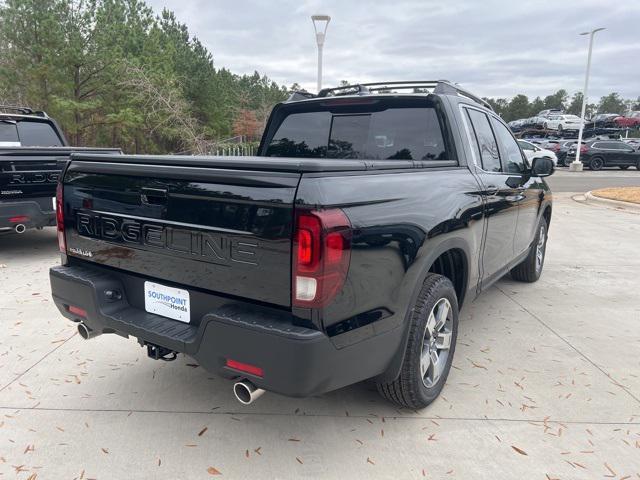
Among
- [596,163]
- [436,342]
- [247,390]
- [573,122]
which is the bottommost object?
[436,342]

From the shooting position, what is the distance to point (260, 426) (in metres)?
2.93

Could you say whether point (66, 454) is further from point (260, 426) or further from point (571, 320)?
point (571, 320)

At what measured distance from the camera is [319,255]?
210cm

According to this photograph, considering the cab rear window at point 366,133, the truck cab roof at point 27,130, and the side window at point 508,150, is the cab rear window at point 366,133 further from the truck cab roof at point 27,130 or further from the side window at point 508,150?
the truck cab roof at point 27,130

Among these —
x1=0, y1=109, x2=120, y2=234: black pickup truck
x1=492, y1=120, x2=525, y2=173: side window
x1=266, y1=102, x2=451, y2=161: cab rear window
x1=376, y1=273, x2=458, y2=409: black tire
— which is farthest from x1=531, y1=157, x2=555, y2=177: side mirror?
x1=0, y1=109, x2=120, y2=234: black pickup truck

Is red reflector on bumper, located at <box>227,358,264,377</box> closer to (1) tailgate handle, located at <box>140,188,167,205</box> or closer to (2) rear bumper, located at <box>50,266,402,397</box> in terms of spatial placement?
(2) rear bumper, located at <box>50,266,402,397</box>

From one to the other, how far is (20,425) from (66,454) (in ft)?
1.57

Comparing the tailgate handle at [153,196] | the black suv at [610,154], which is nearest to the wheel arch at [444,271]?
the tailgate handle at [153,196]

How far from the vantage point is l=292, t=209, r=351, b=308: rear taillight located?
2.09 metres

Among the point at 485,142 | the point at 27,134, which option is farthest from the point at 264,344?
the point at 27,134

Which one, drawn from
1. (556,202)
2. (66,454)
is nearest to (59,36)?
(556,202)

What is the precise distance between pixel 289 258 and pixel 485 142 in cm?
263

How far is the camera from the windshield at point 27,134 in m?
7.77

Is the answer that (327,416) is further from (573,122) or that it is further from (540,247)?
(573,122)
